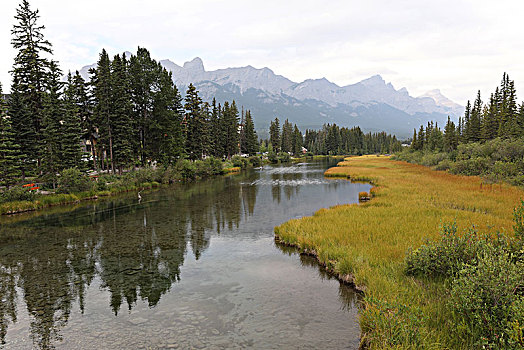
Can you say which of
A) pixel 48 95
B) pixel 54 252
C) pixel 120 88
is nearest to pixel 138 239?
pixel 54 252

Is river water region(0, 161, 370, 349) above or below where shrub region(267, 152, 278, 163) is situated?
below

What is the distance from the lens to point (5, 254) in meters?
17.2

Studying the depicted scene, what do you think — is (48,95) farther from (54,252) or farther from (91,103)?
(54,252)

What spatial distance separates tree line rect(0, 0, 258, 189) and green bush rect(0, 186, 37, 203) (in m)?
1.81

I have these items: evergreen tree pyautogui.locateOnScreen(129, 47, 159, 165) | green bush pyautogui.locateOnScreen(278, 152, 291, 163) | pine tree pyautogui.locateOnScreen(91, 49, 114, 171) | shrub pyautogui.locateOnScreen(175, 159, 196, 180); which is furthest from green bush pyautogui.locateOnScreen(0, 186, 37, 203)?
green bush pyautogui.locateOnScreen(278, 152, 291, 163)

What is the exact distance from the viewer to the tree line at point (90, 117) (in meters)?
35.3

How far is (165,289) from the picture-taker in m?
12.2

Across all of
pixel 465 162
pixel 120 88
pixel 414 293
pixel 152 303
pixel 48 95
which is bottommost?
pixel 152 303

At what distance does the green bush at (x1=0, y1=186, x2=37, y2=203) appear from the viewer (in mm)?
28845

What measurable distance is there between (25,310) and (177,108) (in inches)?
2204

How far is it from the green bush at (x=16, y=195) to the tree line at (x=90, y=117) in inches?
71.4

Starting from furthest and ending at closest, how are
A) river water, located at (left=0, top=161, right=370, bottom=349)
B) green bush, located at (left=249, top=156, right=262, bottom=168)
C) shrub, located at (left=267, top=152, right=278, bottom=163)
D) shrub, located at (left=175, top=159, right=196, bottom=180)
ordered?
shrub, located at (left=267, top=152, right=278, bottom=163)
green bush, located at (left=249, top=156, right=262, bottom=168)
shrub, located at (left=175, top=159, right=196, bottom=180)
river water, located at (left=0, top=161, right=370, bottom=349)

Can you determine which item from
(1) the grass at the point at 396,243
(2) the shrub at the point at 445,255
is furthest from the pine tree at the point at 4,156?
(2) the shrub at the point at 445,255

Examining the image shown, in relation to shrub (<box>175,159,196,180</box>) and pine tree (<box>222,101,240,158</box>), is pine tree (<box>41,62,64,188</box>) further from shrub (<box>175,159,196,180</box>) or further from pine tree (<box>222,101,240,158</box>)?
pine tree (<box>222,101,240,158</box>)
